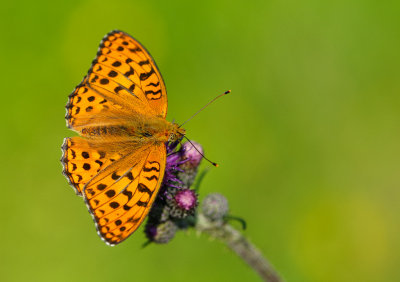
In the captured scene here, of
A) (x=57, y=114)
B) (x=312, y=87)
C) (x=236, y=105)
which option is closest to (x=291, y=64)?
(x=312, y=87)

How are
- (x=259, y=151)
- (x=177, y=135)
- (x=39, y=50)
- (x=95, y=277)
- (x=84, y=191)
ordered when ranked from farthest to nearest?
(x=39, y=50) < (x=259, y=151) < (x=95, y=277) < (x=177, y=135) < (x=84, y=191)

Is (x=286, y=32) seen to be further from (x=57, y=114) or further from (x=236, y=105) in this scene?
(x=57, y=114)

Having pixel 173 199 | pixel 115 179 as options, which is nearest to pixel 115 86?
pixel 115 179

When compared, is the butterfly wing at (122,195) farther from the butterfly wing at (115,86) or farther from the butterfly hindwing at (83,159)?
the butterfly wing at (115,86)

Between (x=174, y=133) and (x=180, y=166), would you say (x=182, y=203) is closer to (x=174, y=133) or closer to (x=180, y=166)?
(x=180, y=166)

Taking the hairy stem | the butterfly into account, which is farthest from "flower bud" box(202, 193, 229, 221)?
the butterfly
